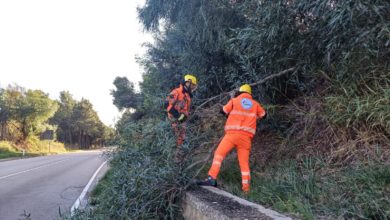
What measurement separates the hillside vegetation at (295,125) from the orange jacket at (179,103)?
10.8 inches

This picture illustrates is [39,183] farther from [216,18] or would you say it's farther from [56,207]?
[216,18]

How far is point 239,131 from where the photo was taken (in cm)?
A: 539

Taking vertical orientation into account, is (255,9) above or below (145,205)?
above

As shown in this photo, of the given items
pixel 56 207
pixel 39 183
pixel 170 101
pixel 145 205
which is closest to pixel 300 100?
pixel 170 101

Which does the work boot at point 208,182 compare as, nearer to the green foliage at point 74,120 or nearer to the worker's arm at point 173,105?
the worker's arm at point 173,105

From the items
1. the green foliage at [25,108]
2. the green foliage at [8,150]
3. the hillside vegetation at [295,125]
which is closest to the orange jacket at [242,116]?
Answer: the hillside vegetation at [295,125]

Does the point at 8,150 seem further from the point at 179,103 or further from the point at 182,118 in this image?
the point at 182,118

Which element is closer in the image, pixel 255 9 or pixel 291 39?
pixel 291 39

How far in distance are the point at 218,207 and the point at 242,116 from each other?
73.2 inches

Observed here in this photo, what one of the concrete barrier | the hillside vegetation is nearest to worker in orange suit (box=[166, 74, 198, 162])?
the hillside vegetation

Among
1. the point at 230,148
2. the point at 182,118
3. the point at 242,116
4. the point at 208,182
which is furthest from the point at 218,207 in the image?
the point at 182,118

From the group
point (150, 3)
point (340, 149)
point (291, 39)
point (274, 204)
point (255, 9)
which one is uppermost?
point (150, 3)

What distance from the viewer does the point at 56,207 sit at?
768 centimetres

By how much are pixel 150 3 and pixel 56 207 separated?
16.1ft
